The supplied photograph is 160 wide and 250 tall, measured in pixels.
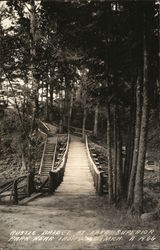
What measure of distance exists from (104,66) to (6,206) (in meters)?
6.11

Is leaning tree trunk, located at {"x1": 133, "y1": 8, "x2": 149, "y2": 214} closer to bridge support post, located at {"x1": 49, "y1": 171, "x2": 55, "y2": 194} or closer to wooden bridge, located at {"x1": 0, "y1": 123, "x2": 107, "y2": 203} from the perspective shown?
wooden bridge, located at {"x1": 0, "y1": 123, "x2": 107, "y2": 203}

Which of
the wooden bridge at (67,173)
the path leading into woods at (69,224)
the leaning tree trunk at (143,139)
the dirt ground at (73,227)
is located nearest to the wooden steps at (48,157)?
the wooden bridge at (67,173)

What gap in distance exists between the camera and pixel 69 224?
35.3ft

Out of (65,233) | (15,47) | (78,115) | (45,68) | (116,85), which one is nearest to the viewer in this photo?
(65,233)

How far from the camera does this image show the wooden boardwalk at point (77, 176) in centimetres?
1869

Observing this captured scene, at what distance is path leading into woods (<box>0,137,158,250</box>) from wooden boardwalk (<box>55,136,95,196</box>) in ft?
3.17

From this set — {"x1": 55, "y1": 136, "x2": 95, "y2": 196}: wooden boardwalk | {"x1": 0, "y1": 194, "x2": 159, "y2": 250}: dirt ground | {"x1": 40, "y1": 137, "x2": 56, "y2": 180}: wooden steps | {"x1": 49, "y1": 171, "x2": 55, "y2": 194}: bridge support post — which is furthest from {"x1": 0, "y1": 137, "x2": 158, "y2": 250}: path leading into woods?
{"x1": 40, "y1": 137, "x2": 56, "y2": 180}: wooden steps

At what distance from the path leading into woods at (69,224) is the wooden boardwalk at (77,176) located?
0.96 m

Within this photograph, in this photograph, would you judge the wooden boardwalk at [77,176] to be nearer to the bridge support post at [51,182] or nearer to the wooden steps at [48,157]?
the bridge support post at [51,182]

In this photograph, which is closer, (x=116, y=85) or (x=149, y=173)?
(x=116, y=85)

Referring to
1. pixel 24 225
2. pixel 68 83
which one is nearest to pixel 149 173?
pixel 68 83

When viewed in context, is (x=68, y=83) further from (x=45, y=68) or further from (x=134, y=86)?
(x=134, y=86)

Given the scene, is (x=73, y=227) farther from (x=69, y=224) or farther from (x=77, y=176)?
(x=77, y=176)

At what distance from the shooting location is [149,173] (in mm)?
29844
